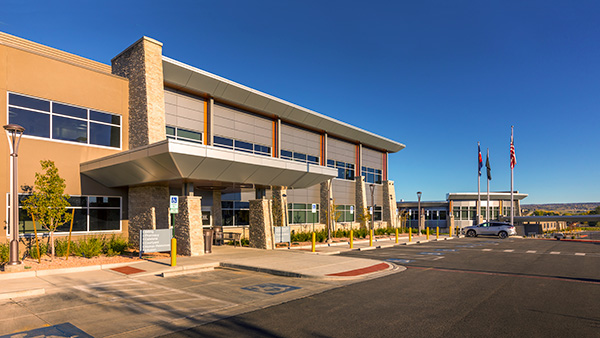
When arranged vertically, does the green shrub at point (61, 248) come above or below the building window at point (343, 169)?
below

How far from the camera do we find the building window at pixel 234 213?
91.9 feet

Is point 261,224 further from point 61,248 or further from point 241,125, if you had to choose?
point 241,125

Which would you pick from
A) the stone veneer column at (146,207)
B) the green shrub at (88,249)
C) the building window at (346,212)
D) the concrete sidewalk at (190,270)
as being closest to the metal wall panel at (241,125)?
the stone veneer column at (146,207)

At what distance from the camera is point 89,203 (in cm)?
2008

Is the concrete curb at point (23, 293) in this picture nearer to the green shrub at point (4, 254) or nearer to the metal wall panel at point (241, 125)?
the green shrub at point (4, 254)

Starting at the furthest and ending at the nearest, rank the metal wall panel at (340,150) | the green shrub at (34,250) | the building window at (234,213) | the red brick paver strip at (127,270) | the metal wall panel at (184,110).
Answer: the metal wall panel at (340,150) → the building window at (234,213) → the metal wall panel at (184,110) → the green shrub at (34,250) → the red brick paver strip at (127,270)

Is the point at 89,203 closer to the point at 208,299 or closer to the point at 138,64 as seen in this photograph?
the point at 138,64

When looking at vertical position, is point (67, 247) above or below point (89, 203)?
below

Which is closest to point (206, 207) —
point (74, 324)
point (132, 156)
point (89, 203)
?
point (89, 203)

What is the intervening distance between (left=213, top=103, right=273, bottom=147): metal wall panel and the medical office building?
10cm

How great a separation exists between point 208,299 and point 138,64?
53.6 feet

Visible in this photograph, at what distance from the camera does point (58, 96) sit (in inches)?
757

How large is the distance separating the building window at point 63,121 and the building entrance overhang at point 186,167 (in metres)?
1.74

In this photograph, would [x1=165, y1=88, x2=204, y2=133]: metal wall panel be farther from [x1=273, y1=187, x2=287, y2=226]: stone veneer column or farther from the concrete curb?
the concrete curb
